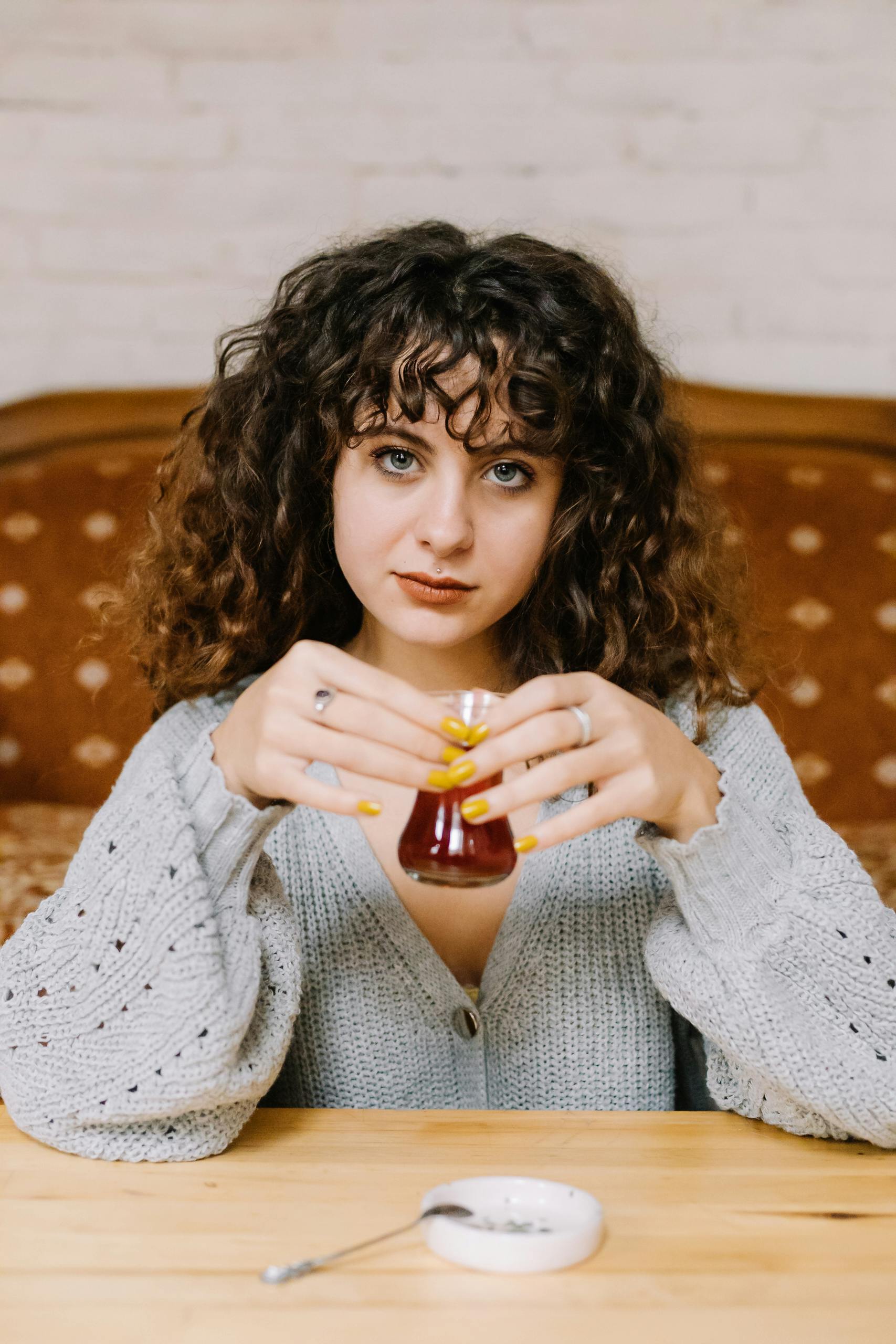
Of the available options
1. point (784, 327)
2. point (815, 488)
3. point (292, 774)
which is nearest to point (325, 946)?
point (292, 774)

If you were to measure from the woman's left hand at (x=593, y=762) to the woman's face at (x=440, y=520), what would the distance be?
0.25m

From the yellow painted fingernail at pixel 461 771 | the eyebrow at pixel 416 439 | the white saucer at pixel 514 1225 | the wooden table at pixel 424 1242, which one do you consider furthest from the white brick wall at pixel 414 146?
the white saucer at pixel 514 1225

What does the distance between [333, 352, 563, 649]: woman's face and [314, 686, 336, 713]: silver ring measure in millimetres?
251

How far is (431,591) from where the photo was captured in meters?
1.21

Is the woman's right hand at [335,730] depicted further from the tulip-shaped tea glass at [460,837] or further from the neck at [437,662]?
the neck at [437,662]

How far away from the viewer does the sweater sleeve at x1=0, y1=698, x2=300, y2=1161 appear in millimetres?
967

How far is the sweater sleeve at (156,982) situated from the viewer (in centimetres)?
97

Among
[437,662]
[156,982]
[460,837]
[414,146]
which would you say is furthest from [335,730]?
[414,146]

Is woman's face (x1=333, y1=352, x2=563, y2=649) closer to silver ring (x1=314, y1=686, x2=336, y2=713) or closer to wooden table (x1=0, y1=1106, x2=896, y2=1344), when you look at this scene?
silver ring (x1=314, y1=686, x2=336, y2=713)

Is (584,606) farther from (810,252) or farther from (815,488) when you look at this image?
(810,252)

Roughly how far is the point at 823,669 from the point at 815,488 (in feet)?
1.12

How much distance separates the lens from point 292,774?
0.98 meters

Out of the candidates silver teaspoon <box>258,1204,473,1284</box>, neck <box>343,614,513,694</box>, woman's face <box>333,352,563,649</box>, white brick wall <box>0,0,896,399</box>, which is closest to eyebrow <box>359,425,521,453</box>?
woman's face <box>333,352,563,649</box>

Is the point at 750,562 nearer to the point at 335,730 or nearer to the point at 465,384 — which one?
the point at 465,384
